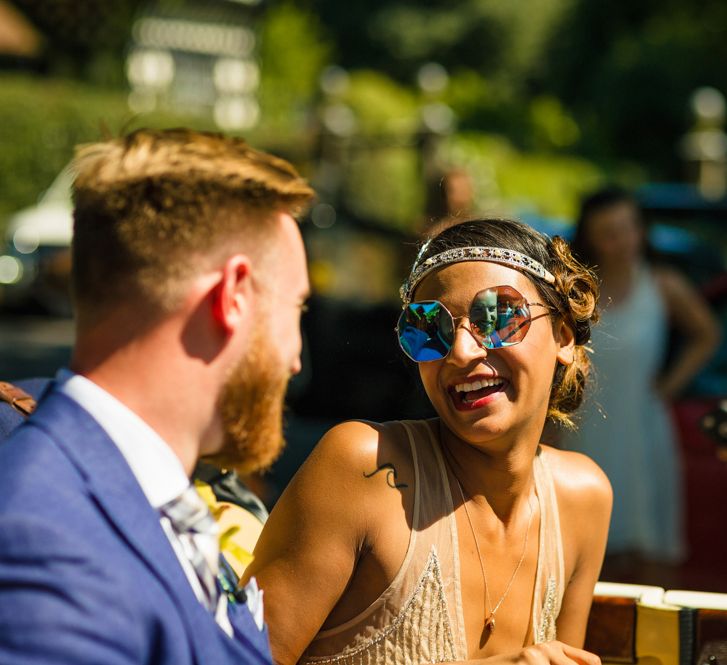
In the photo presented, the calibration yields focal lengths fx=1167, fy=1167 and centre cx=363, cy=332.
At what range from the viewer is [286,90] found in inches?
1332

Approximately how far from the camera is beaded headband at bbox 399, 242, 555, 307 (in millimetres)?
2295

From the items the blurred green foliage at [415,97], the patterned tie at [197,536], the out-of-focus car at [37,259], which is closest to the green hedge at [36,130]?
the blurred green foliage at [415,97]

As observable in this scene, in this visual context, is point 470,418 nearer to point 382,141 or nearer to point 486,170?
point 382,141

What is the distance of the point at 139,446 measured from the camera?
5.12 feet

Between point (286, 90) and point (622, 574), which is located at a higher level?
point (286, 90)

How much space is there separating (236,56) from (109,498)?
39.3 m

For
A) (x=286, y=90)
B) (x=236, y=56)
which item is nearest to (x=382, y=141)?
(x=286, y=90)

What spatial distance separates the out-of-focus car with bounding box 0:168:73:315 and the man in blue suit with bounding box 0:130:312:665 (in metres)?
14.2

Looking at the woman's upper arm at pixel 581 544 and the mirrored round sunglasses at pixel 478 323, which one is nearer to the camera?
the mirrored round sunglasses at pixel 478 323

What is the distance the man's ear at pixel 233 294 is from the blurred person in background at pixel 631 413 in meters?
3.73

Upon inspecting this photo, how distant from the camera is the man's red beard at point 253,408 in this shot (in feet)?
5.33

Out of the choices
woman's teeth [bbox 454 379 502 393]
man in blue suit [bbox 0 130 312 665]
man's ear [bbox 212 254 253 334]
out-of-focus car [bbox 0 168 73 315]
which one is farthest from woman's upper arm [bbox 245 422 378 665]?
out-of-focus car [bbox 0 168 73 315]

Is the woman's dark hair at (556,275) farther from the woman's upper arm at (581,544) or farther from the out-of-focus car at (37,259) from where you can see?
the out-of-focus car at (37,259)

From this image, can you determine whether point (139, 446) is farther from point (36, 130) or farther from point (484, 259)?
point (36, 130)
